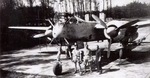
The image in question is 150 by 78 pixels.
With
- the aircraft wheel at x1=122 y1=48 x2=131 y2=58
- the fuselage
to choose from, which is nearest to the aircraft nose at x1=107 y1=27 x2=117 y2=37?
the fuselage

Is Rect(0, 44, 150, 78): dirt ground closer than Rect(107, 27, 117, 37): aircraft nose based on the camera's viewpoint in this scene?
Yes

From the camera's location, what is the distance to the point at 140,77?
6176 millimetres

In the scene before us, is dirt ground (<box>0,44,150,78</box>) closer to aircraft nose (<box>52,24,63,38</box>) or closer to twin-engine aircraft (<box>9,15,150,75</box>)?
twin-engine aircraft (<box>9,15,150,75</box>)

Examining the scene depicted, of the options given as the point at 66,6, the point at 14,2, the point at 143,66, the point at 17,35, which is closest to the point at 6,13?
the point at 14,2

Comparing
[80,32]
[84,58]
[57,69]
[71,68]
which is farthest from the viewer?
[71,68]

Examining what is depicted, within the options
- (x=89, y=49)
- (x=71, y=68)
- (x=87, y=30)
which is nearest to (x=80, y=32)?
(x=87, y=30)

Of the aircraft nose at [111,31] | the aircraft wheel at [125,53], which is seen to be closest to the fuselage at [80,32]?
the aircraft nose at [111,31]

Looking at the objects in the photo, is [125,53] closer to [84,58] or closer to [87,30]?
[87,30]

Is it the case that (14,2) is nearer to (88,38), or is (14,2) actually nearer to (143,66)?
(88,38)

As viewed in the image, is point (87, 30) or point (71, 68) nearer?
point (87, 30)

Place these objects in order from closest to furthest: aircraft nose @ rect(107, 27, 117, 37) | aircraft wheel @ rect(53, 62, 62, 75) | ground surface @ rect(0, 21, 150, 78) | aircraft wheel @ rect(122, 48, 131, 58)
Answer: ground surface @ rect(0, 21, 150, 78) → aircraft wheel @ rect(53, 62, 62, 75) → aircraft nose @ rect(107, 27, 117, 37) → aircraft wheel @ rect(122, 48, 131, 58)

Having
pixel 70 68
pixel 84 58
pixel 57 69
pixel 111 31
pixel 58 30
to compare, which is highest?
pixel 58 30

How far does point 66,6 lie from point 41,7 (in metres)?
4.52

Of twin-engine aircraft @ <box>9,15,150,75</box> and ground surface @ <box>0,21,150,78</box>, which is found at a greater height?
twin-engine aircraft @ <box>9,15,150,75</box>
